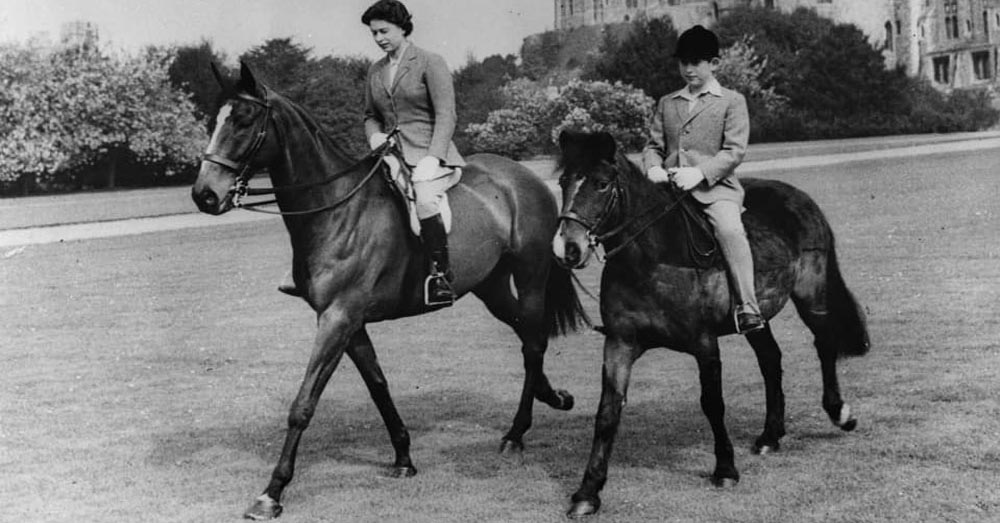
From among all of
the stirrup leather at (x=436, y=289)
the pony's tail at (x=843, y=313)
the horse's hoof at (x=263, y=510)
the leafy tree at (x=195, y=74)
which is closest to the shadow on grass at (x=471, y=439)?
the pony's tail at (x=843, y=313)

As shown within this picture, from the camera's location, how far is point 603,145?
6441 millimetres

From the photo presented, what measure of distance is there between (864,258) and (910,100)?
59.1 meters

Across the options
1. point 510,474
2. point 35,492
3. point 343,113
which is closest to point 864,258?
point 510,474

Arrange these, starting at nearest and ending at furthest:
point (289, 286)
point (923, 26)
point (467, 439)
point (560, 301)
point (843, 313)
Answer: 1. point (289, 286)
2. point (843, 313)
3. point (467, 439)
4. point (560, 301)
5. point (923, 26)

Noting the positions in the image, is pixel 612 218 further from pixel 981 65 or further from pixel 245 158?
pixel 981 65

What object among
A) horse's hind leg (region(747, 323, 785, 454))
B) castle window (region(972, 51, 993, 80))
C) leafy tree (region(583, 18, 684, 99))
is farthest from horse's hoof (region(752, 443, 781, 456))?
castle window (region(972, 51, 993, 80))

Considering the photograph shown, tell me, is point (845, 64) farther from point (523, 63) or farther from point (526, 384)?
point (526, 384)

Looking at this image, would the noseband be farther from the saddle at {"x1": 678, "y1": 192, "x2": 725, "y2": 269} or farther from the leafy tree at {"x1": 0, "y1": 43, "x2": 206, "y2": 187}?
the leafy tree at {"x1": 0, "y1": 43, "x2": 206, "y2": 187}

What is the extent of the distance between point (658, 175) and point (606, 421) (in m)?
1.62

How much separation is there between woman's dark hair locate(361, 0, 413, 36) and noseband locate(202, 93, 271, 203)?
1.09 meters

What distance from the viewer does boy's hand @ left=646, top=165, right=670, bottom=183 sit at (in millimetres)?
7102

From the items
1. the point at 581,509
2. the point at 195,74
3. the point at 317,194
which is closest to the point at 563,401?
the point at 581,509

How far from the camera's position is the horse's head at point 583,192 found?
6293 millimetres

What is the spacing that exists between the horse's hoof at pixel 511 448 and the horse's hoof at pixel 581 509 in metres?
1.60
